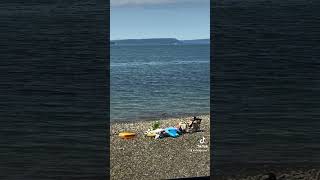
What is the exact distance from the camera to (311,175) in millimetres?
5836

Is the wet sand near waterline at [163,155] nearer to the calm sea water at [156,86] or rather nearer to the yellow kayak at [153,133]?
the yellow kayak at [153,133]

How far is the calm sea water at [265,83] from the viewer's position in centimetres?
580

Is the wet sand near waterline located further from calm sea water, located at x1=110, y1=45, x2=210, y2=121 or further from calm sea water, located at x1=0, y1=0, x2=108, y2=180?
calm sea water, located at x1=110, y1=45, x2=210, y2=121

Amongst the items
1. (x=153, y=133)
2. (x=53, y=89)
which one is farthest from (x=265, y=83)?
(x=153, y=133)

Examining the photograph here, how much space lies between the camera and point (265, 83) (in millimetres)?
5906

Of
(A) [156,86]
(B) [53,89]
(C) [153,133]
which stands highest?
(B) [53,89]

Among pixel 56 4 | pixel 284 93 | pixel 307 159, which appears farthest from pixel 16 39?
pixel 307 159

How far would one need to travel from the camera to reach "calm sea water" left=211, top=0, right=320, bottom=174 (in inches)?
229

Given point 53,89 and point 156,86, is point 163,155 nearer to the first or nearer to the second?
point 53,89

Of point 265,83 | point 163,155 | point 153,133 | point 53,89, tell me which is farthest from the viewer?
point 153,133

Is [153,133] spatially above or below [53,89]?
below

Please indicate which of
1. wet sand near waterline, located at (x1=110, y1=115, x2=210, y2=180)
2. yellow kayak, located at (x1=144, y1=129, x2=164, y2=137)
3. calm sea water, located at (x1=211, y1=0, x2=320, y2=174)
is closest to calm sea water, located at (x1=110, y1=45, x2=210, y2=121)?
yellow kayak, located at (x1=144, y1=129, x2=164, y2=137)

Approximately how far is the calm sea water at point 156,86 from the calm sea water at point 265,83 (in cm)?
1610

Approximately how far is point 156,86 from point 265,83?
2856 cm
